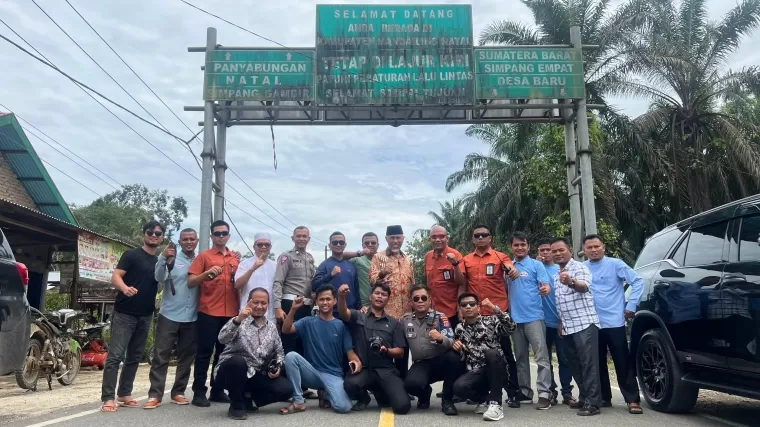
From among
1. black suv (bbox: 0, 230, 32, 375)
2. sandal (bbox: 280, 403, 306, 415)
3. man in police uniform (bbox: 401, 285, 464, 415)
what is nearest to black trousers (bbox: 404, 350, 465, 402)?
man in police uniform (bbox: 401, 285, 464, 415)

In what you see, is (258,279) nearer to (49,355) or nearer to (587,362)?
(587,362)

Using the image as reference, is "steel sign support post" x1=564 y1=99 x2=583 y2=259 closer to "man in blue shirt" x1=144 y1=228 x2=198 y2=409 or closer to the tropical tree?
"man in blue shirt" x1=144 y1=228 x2=198 y2=409

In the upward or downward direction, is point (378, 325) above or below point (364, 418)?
above

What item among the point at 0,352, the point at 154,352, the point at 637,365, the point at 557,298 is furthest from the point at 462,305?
the point at 0,352

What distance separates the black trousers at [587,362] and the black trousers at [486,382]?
81cm

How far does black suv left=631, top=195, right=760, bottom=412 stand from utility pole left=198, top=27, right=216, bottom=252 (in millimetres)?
6255

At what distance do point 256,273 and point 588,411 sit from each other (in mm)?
3597

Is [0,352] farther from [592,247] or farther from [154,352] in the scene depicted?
[592,247]

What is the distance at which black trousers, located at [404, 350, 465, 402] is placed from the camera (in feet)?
19.5

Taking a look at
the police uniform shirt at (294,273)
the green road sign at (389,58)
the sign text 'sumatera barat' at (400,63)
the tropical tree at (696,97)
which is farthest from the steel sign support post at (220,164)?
the tropical tree at (696,97)

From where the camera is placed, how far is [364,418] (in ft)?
18.5

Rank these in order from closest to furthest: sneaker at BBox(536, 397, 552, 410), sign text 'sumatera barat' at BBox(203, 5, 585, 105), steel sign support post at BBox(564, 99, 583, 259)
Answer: sneaker at BBox(536, 397, 552, 410), sign text 'sumatera barat' at BBox(203, 5, 585, 105), steel sign support post at BBox(564, 99, 583, 259)

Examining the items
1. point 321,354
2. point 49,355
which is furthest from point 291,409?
point 49,355

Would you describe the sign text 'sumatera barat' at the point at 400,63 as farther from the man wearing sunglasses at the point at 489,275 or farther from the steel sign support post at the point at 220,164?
the man wearing sunglasses at the point at 489,275
